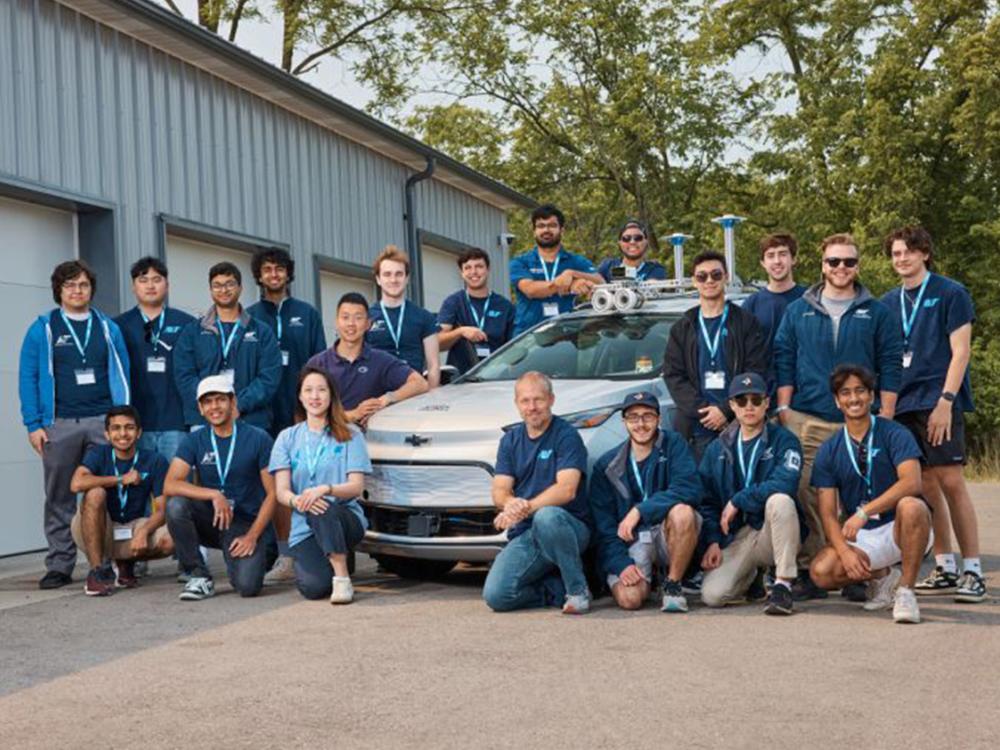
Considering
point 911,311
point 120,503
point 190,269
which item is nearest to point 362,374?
point 120,503

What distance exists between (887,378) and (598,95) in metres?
31.5

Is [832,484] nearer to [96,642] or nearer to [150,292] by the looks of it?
[96,642]

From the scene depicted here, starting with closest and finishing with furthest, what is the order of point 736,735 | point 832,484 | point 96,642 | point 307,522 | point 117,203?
point 736,735, point 96,642, point 832,484, point 307,522, point 117,203

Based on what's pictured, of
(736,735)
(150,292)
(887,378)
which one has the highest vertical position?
(150,292)

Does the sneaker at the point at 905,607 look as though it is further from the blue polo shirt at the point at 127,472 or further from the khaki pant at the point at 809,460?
the blue polo shirt at the point at 127,472

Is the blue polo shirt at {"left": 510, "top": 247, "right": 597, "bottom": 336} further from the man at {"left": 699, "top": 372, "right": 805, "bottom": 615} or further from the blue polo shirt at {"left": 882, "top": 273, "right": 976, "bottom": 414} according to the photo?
the blue polo shirt at {"left": 882, "top": 273, "right": 976, "bottom": 414}

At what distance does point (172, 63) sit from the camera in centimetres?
1365

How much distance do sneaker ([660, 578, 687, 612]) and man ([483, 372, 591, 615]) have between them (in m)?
0.42

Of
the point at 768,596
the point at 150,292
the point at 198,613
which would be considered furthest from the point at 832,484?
the point at 150,292

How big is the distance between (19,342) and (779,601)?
667 centimetres

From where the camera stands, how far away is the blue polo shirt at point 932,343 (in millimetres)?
8461

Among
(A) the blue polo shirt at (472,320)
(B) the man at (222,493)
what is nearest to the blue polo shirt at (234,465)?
(B) the man at (222,493)

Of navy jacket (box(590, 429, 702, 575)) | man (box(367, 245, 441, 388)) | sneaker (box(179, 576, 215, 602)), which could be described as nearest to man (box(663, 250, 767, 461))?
navy jacket (box(590, 429, 702, 575))

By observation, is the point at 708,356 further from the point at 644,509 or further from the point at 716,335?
the point at 644,509
